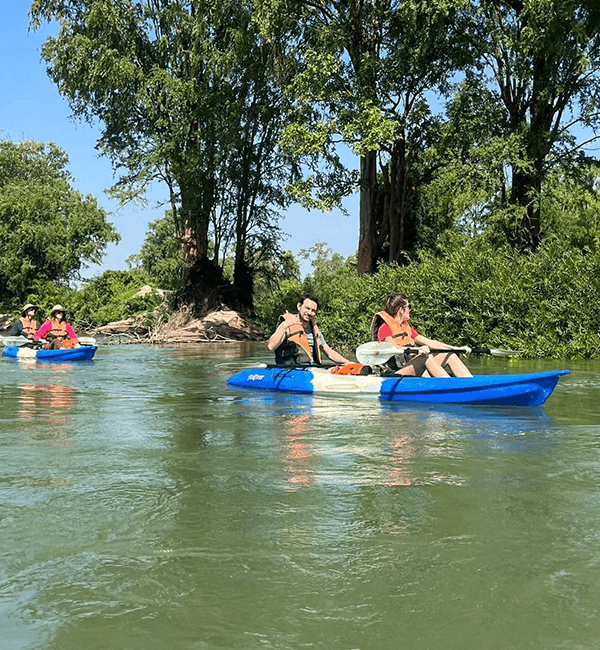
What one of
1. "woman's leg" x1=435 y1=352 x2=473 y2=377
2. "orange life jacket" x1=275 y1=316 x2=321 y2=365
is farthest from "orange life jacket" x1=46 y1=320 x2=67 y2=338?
"woman's leg" x1=435 y1=352 x2=473 y2=377

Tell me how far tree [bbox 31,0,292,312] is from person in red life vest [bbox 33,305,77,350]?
10.5 metres

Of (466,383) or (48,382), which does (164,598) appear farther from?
(48,382)

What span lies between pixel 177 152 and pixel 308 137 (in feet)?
27.1

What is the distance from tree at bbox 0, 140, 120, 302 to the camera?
45594 millimetres

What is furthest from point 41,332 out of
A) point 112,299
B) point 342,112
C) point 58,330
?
point 112,299

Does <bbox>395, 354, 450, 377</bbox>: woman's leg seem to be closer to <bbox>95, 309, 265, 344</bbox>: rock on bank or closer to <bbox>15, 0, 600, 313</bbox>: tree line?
<bbox>15, 0, 600, 313</bbox>: tree line

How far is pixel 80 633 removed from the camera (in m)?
3.55

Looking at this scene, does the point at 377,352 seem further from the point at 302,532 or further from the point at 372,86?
the point at 372,86

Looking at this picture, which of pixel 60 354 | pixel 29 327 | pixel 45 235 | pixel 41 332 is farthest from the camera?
pixel 45 235

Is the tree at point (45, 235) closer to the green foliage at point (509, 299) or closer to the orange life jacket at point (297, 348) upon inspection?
the green foliage at point (509, 299)

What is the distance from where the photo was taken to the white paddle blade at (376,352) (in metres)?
10.8

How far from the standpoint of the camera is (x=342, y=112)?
75.0ft

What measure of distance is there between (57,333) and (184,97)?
12.5 metres

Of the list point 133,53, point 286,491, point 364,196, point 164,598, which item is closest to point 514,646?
point 164,598
